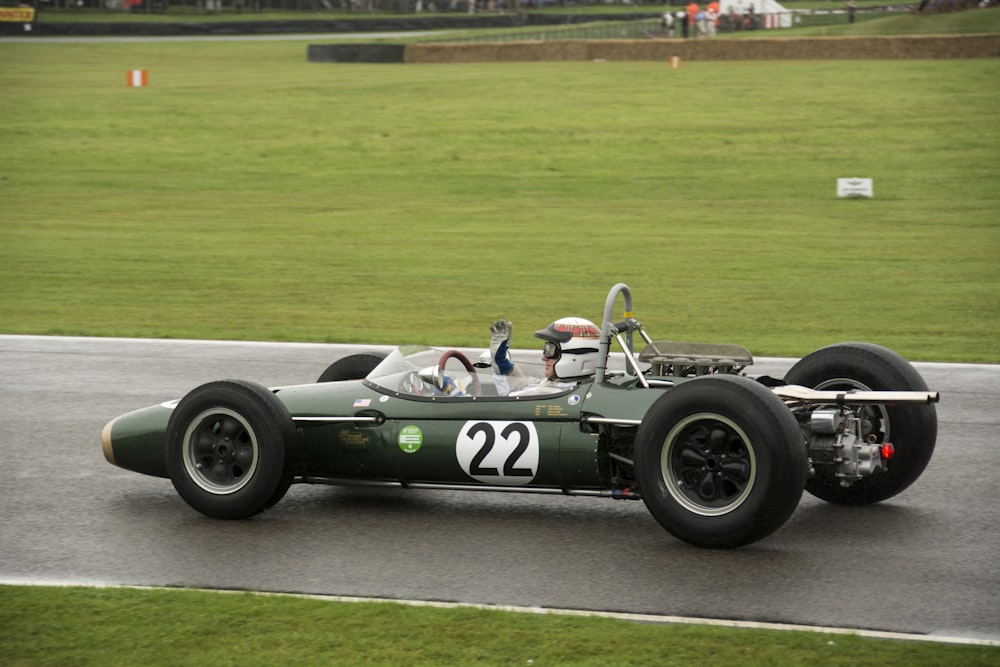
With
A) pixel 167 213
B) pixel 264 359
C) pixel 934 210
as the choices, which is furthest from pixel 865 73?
pixel 264 359

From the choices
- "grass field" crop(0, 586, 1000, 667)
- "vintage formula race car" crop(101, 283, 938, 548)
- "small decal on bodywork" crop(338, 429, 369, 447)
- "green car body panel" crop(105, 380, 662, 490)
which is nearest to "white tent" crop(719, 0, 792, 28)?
"vintage formula race car" crop(101, 283, 938, 548)

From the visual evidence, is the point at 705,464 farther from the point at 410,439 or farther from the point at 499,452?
the point at 410,439

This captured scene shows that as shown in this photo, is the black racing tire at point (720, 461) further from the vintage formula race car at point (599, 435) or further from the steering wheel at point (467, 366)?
the steering wheel at point (467, 366)

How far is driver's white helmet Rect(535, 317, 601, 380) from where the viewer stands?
800 centimetres

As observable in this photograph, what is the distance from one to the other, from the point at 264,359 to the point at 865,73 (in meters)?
31.0

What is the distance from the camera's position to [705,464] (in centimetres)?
705

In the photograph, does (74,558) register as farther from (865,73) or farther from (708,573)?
(865,73)

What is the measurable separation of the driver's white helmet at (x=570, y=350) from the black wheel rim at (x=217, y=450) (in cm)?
176

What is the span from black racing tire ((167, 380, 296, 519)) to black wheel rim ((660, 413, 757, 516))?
210cm

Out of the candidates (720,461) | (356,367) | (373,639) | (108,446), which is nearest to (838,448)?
(720,461)

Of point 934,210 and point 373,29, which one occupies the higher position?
point 373,29

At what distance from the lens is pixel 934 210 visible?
2397cm

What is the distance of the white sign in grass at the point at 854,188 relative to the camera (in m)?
25.6

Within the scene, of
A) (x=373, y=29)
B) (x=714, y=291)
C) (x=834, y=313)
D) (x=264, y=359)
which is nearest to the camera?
(x=264, y=359)
